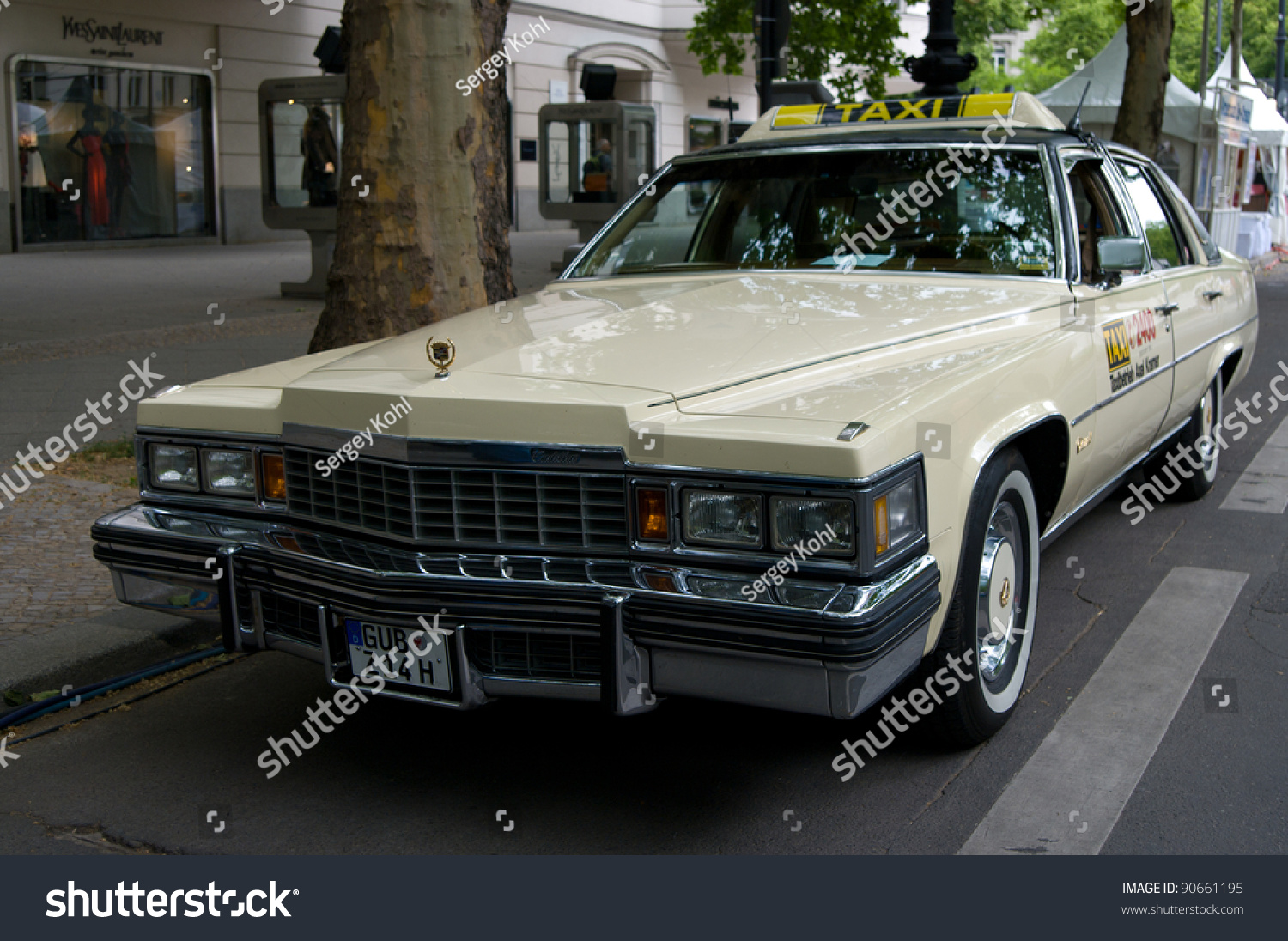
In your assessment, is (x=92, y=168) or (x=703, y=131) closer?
(x=92, y=168)

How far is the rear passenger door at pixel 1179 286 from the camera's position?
5383 millimetres

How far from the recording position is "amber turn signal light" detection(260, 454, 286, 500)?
3482 millimetres

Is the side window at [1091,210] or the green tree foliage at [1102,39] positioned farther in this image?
the green tree foliage at [1102,39]

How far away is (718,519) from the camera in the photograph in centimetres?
289

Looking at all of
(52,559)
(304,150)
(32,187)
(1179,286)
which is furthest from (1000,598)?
(32,187)

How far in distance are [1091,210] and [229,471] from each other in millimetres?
3309

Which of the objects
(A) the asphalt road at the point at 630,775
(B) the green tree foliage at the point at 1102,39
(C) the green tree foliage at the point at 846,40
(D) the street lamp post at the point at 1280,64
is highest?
(B) the green tree foliage at the point at 1102,39

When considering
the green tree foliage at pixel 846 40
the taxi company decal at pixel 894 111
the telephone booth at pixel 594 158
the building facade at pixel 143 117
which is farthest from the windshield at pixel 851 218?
the green tree foliage at pixel 846 40

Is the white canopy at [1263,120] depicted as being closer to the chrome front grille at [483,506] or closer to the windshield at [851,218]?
the windshield at [851,218]

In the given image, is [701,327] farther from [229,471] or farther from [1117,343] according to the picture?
[1117,343]

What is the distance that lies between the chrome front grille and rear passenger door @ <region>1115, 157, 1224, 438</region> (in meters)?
3.17

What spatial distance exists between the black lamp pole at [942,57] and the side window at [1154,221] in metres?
5.70

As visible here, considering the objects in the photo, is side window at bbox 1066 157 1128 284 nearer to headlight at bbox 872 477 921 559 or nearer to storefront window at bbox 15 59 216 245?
headlight at bbox 872 477 921 559

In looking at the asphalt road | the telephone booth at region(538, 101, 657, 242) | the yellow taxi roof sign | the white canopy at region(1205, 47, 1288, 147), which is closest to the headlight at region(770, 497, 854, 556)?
the asphalt road
